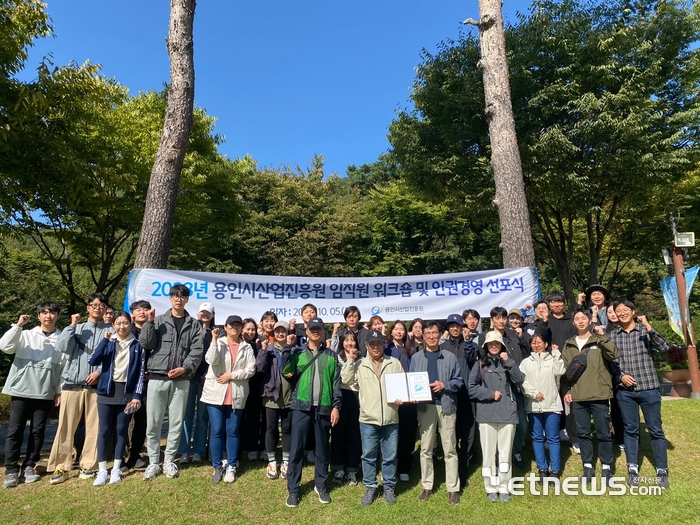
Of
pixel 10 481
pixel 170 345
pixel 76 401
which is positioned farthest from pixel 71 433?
pixel 170 345

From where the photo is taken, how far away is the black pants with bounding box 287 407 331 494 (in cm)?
444

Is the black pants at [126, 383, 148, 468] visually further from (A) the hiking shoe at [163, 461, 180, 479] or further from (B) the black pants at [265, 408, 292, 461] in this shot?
(B) the black pants at [265, 408, 292, 461]

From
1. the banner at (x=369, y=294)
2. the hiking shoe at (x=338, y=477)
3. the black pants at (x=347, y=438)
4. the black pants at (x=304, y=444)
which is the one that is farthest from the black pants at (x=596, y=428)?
the black pants at (x=304, y=444)

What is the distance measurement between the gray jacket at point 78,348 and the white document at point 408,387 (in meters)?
3.18

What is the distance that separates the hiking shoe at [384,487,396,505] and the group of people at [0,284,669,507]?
13mm

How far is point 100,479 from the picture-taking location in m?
4.60

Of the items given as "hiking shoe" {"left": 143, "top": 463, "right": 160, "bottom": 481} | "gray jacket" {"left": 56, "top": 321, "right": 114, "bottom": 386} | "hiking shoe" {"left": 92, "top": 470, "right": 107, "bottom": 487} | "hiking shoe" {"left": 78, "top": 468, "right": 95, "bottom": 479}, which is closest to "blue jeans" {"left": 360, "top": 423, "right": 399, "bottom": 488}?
"hiking shoe" {"left": 143, "top": 463, "right": 160, "bottom": 481}

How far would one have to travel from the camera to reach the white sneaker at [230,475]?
477 centimetres

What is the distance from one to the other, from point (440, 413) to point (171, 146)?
545 centimetres

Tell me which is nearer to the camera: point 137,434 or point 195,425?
point 137,434

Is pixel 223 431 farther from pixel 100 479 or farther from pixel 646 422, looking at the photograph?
pixel 646 422

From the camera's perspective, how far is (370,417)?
14.6ft

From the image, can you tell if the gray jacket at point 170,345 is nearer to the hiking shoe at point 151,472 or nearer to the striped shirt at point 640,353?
the hiking shoe at point 151,472

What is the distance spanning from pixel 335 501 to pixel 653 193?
1436cm
